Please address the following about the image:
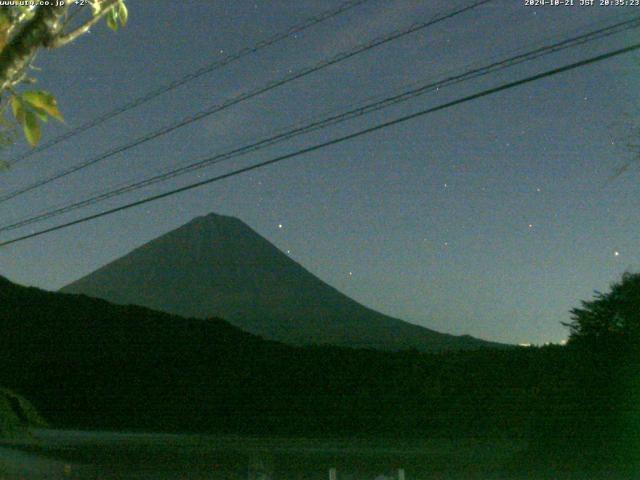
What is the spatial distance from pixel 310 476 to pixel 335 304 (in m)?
51.7

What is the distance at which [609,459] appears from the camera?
14.5 metres

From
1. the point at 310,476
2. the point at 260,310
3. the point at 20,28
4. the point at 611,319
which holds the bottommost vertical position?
the point at 310,476

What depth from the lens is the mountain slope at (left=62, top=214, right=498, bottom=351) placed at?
50.4 meters

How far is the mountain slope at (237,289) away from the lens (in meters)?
50.4

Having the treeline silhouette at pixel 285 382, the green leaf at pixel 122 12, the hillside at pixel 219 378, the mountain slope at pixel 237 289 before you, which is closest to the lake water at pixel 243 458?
the treeline silhouette at pixel 285 382

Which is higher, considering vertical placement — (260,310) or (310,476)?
(260,310)

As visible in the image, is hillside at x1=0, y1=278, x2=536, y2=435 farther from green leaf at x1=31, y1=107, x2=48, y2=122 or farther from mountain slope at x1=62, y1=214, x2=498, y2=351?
green leaf at x1=31, y1=107, x2=48, y2=122

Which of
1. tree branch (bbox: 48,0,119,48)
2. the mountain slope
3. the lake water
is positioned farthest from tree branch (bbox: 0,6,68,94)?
the mountain slope

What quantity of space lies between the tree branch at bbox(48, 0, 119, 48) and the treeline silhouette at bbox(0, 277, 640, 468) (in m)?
13.7

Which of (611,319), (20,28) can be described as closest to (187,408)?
(611,319)

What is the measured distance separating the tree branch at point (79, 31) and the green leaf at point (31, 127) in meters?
0.24

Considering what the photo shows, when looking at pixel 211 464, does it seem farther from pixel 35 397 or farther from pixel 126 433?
pixel 35 397

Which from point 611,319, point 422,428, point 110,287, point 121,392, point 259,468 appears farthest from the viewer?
point 110,287

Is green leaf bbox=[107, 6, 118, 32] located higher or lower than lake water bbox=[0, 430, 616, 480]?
higher
